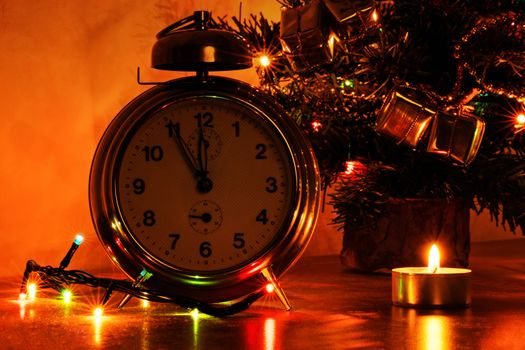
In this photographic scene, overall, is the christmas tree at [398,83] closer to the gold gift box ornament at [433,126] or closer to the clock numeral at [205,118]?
the gold gift box ornament at [433,126]

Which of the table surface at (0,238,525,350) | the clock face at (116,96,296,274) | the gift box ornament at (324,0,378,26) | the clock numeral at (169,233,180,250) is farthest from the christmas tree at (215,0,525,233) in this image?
the clock numeral at (169,233,180,250)

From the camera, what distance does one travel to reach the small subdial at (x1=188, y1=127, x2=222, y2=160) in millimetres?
1278

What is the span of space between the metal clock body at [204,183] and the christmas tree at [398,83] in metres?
0.29

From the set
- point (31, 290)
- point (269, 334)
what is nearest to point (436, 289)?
point (269, 334)

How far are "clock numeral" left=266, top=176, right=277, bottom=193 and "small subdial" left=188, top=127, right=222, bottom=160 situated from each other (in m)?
0.07

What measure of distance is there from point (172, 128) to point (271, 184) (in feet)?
0.47

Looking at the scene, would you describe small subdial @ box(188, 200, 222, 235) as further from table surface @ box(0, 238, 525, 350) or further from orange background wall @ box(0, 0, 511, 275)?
orange background wall @ box(0, 0, 511, 275)

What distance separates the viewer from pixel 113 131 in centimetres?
127

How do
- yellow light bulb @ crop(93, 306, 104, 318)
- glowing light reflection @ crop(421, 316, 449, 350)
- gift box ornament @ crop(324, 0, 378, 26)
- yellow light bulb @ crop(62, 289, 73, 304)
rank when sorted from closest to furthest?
glowing light reflection @ crop(421, 316, 449, 350)
yellow light bulb @ crop(93, 306, 104, 318)
yellow light bulb @ crop(62, 289, 73, 304)
gift box ornament @ crop(324, 0, 378, 26)

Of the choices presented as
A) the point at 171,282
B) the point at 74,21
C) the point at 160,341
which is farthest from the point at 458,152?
the point at 74,21

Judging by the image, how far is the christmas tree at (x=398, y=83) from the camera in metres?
1.53

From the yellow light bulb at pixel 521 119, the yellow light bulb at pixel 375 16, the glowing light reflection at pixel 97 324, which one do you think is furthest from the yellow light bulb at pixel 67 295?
the yellow light bulb at pixel 521 119

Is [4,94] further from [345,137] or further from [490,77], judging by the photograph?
[490,77]

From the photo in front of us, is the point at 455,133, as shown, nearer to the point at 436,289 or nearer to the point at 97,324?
the point at 436,289
